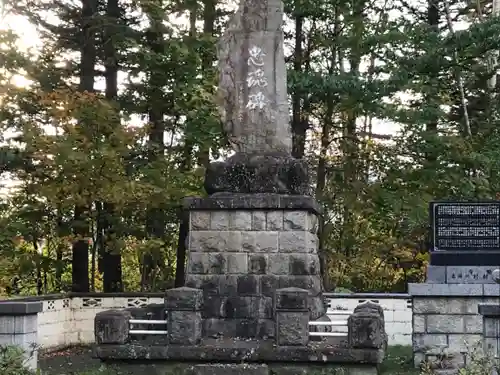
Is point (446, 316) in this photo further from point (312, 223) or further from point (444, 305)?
point (312, 223)

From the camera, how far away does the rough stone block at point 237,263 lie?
8.84 m

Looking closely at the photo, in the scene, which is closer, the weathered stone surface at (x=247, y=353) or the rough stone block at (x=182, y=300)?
the weathered stone surface at (x=247, y=353)

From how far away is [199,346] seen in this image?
26.5 feet

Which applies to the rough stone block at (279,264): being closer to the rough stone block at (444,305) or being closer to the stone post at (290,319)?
the stone post at (290,319)

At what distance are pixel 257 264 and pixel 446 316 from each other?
11.2 ft

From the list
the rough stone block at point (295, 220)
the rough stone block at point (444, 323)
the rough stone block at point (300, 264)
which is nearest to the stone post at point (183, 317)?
the rough stone block at point (300, 264)

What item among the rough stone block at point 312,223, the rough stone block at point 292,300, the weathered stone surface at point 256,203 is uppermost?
the weathered stone surface at point 256,203

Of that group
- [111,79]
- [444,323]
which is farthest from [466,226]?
[111,79]

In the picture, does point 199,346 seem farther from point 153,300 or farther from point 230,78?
point 153,300

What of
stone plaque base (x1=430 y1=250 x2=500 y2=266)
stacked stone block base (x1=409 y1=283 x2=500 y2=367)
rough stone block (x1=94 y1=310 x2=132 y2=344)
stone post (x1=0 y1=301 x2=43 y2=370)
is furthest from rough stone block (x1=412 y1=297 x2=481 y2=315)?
stone post (x1=0 y1=301 x2=43 y2=370)

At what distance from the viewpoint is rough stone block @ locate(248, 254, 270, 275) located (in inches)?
347

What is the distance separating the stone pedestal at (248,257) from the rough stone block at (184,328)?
1.91ft

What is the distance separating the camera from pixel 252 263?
883cm

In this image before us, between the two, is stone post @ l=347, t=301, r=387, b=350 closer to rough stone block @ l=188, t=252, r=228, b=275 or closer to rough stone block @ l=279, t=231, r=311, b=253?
rough stone block @ l=279, t=231, r=311, b=253
